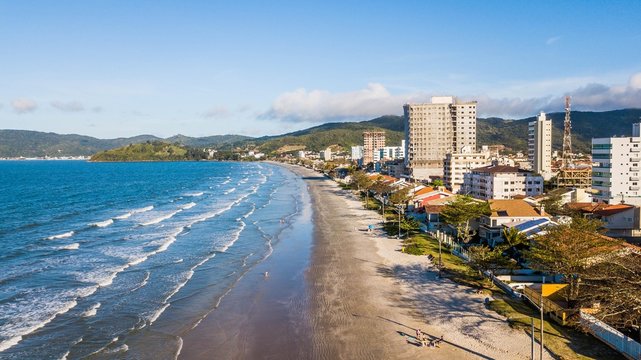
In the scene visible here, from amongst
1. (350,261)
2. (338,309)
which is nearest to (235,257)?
(350,261)

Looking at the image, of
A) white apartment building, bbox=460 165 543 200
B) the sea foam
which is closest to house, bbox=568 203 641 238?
white apartment building, bbox=460 165 543 200

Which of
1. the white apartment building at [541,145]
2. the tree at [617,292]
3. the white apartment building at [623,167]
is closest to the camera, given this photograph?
the tree at [617,292]

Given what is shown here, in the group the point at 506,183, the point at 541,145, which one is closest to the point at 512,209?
the point at 506,183

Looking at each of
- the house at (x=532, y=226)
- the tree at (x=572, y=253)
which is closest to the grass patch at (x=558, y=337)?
the tree at (x=572, y=253)

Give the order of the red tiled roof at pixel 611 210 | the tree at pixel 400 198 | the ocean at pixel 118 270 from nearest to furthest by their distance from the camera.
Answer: the ocean at pixel 118 270
the red tiled roof at pixel 611 210
the tree at pixel 400 198

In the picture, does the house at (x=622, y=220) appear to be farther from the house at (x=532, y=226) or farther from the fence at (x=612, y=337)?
the fence at (x=612, y=337)

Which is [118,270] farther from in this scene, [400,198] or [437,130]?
[437,130]

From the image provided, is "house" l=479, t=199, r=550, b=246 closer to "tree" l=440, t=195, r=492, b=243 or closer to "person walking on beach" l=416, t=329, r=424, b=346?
"tree" l=440, t=195, r=492, b=243
